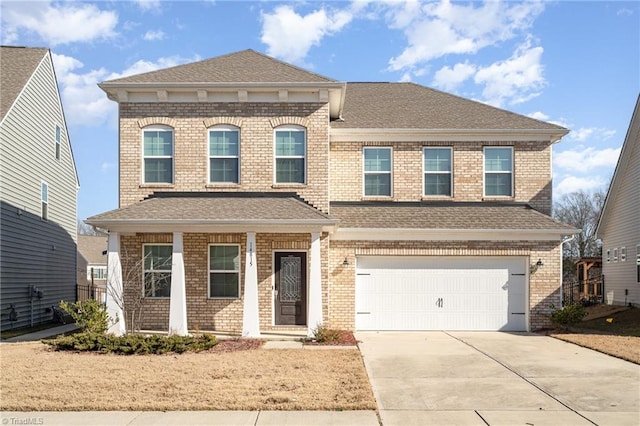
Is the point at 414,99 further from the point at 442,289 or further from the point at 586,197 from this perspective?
the point at 586,197

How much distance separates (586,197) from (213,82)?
4935cm

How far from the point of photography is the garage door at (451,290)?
16547 mm

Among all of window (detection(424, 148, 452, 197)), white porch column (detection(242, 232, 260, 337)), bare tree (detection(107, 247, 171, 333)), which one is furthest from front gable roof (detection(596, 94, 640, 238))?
bare tree (detection(107, 247, 171, 333))

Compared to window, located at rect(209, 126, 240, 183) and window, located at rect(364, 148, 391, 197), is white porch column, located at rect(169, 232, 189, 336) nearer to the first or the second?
window, located at rect(209, 126, 240, 183)

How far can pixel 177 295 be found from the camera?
14266 mm

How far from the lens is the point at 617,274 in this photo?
23562mm

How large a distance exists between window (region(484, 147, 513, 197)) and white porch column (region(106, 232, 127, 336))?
10336mm

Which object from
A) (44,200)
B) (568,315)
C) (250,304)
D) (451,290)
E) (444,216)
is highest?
(44,200)

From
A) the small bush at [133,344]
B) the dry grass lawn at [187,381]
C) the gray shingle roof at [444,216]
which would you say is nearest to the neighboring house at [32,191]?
the small bush at [133,344]

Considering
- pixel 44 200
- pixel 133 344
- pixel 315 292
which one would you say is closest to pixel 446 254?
pixel 315 292

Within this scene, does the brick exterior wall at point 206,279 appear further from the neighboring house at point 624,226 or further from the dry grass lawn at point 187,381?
the neighboring house at point 624,226

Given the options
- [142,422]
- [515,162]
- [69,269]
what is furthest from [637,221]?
[69,269]

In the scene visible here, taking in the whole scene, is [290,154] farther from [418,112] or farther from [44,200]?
[44,200]

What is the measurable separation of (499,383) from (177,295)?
312 inches
